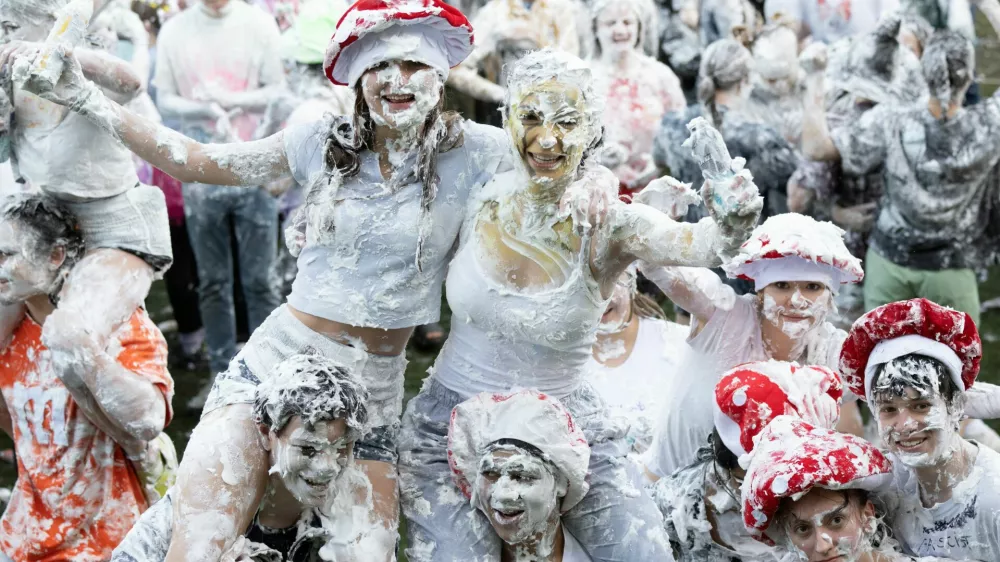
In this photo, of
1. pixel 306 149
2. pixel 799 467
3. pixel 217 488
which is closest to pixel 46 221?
pixel 306 149

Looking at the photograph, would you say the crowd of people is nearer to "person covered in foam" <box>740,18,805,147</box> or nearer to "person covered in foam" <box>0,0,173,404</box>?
"person covered in foam" <box>0,0,173,404</box>

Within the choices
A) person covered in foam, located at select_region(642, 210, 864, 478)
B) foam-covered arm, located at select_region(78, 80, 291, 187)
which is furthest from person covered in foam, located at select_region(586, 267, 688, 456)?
foam-covered arm, located at select_region(78, 80, 291, 187)

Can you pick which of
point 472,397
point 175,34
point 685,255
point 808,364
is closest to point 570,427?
point 472,397

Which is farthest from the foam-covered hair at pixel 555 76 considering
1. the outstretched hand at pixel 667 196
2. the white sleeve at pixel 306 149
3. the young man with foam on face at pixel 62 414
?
the young man with foam on face at pixel 62 414

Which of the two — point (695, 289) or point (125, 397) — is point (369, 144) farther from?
point (125, 397)

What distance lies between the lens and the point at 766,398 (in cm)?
373

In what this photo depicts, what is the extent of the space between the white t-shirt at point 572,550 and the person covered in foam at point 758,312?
0.66 m

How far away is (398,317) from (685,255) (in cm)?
86

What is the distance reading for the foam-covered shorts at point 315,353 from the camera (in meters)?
3.89

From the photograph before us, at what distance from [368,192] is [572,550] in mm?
1120

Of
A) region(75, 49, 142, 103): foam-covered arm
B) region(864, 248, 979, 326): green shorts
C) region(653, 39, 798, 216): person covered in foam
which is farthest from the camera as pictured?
region(653, 39, 798, 216): person covered in foam

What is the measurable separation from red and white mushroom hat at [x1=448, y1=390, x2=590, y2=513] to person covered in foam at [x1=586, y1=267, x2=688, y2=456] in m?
1.47

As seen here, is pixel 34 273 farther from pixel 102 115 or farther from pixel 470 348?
pixel 470 348

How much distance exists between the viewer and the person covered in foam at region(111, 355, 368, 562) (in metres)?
3.67
